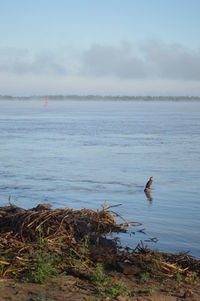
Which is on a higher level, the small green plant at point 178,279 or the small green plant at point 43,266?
the small green plant at point 43,266

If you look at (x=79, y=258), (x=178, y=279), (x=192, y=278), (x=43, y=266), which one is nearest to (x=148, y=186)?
(x=79, y=258)

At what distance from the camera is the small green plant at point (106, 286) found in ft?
21.9

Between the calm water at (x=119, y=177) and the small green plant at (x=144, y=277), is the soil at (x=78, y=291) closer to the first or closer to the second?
the small green plant at (x=144, y=277)

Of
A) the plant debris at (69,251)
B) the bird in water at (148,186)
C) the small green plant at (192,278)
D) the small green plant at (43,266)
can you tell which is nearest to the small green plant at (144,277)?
the plant debris at (69,251)

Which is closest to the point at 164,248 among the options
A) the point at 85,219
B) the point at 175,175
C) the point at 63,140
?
the point at 85,219

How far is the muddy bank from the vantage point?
680cm

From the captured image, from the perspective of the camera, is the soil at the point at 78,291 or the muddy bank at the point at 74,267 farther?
the muddy bank at the point at 74,267

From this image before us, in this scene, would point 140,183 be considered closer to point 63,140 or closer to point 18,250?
point 18,250

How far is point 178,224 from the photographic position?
12.1 metres

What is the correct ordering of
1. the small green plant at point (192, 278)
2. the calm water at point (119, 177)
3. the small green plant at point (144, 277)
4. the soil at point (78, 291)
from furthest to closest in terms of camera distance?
the calm water at point (119, 177) → the small green plant at point (192, 278) → the small green plant at point (144, 277) → the soil at point (78, 291)

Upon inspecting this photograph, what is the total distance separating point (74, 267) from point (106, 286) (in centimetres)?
73

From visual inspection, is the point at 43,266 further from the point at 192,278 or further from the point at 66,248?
the point at 192,278

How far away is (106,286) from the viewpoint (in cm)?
703

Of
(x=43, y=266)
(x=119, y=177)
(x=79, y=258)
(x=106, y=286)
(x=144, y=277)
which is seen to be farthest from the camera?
(x=119, y=177)
